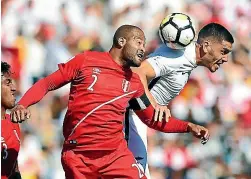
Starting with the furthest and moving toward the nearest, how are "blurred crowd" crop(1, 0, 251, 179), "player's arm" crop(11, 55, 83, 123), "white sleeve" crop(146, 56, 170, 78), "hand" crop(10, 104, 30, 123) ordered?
"blurred crowd" crop(1, 0, 251, 179) → "white sleeve" crop(146, 56, 170, 78) → "player's arm" crop(11, 55, 83, 123) → "hand" crop(10, 104, 30, 123)

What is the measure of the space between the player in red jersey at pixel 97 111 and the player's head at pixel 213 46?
1012mm

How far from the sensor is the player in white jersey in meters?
6.45

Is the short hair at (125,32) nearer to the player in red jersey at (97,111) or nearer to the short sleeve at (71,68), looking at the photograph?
the player in red jersey at (97,111)

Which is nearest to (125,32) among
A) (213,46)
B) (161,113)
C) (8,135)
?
(161,113)

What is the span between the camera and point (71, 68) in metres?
5.60

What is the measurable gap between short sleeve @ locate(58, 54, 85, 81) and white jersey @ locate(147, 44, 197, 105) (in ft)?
2.79

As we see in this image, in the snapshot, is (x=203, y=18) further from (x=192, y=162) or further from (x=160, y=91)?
(x=160, y=91)

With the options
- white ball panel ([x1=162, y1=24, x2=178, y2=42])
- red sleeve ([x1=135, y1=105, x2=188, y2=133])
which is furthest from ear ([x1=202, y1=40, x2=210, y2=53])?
red sleeve ([x1=135, y1=105, x2=188, y2=133])

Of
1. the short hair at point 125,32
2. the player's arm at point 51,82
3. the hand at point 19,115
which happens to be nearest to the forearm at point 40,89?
the player's arm at point 51,82

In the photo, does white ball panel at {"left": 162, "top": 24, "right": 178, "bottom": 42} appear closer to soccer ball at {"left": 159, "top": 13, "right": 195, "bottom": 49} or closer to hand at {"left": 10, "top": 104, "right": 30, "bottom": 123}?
soccer ball at {"left": 159, "top": 13, "right": 195, "bottom": 49}

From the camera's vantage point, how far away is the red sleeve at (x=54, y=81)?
17.7 feet

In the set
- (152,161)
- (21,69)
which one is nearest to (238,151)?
(152,161)

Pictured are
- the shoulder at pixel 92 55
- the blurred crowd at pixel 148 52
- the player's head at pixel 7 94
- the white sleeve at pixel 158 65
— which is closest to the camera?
the player's head at pixel 7 94

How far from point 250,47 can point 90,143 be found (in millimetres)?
4987
